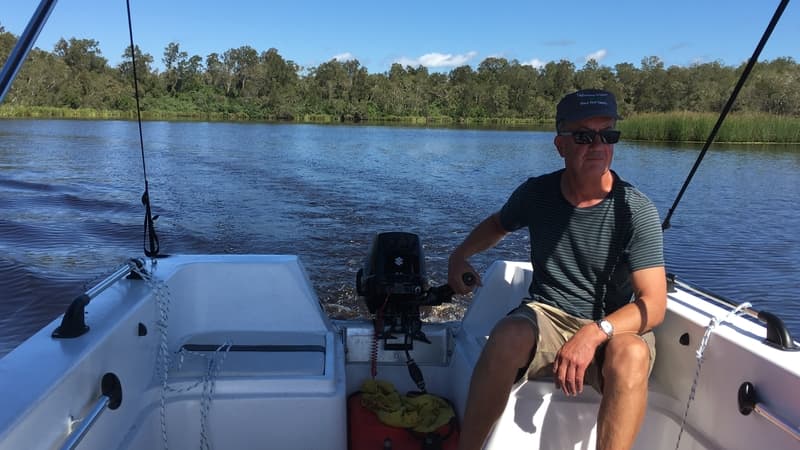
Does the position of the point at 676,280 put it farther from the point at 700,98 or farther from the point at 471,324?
the point at 700,98

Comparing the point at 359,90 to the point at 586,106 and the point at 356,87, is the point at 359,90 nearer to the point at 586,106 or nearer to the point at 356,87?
the point at 356,87

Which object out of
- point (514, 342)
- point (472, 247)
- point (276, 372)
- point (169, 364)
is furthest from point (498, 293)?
point (169, 364)

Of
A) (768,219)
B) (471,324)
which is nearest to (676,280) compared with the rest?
(471,324)

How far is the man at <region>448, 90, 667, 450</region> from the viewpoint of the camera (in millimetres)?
1563

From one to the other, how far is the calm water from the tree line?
80.9 feet

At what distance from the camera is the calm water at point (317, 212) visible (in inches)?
227

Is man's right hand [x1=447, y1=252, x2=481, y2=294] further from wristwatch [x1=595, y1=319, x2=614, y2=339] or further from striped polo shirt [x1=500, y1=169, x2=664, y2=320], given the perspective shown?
wristwatch [x1=595, y1=319, x2=614, y2=339]

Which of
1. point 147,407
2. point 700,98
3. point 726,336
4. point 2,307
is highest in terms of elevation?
point 700,98

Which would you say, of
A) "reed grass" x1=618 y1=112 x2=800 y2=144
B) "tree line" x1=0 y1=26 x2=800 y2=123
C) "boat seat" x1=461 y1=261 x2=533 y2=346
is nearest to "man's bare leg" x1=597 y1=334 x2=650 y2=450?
"boat seat" x1=461 y1=261 x2=533 y2=346

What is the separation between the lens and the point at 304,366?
1.96 meters

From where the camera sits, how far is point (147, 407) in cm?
172

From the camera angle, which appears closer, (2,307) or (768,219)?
(2,307)

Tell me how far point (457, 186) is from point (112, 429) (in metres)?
10.4

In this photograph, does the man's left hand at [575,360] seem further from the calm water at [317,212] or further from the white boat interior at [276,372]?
the calm water at [317,212]
